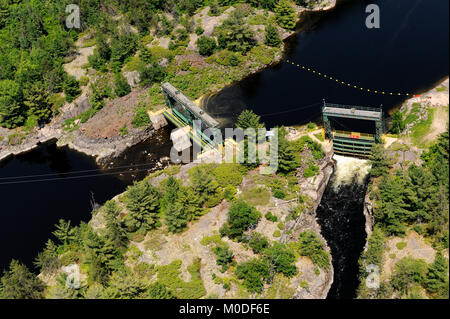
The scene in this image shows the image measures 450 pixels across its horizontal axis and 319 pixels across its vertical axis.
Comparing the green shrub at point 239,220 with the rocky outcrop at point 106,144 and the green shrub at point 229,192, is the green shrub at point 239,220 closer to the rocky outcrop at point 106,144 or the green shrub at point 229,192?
the green shrub at point 229,192

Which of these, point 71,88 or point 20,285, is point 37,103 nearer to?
point 71,88

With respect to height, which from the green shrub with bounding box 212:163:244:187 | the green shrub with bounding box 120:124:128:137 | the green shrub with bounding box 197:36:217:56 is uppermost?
the green shrub with bounding box 197:36:217:56

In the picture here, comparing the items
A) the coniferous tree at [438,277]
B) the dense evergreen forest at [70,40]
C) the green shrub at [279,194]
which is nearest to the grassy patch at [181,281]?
the green shrub at [279,194]

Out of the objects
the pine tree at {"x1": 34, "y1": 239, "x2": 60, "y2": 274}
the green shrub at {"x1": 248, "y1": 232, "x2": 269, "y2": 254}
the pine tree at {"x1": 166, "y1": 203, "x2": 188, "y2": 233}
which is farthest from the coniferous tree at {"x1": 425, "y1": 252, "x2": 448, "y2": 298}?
the pine tree at {"x1": 34, "y1": 239, "x2": 60, "y2": 274}

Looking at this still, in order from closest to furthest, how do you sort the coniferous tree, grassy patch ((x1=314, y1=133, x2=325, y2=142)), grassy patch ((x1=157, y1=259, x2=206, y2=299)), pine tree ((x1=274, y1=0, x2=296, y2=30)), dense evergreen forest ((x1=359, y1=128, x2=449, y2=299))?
1. the coniferous tree
2. dense evergreen forest ((x1=359, y1=128, x2=449, y2=299))
3. grassy patch ((x1=157, y1=259, x2=206, y2=299))
4. grassy patch ((x1=314, y1=133, x2=325, y2=142))
5. pine tree ((x1=274, y1=0, x2=296, y2=30))

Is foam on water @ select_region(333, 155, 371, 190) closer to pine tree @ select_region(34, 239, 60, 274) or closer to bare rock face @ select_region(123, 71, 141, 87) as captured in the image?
pine tree @ select_region(34, 239, 60, 274)

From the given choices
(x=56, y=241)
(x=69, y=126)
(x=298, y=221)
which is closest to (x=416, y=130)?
(x=298, y=221)
